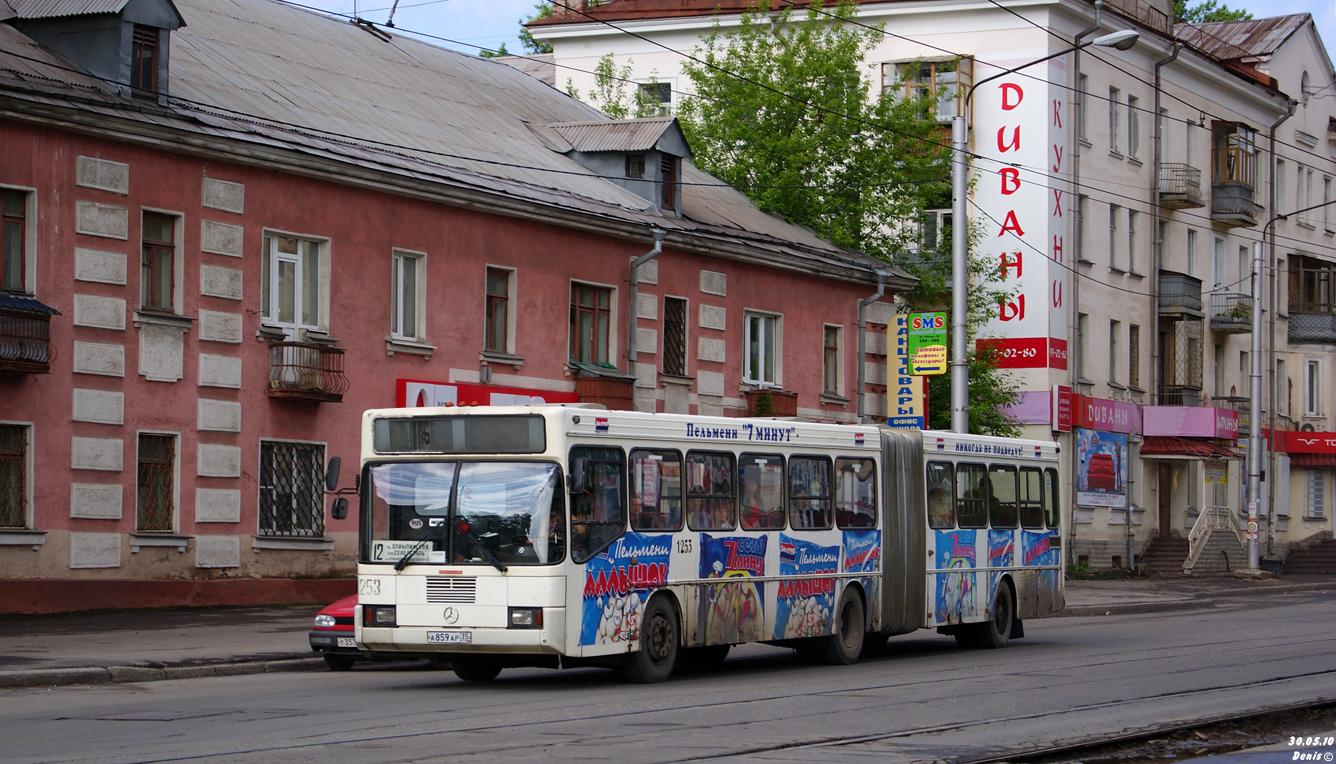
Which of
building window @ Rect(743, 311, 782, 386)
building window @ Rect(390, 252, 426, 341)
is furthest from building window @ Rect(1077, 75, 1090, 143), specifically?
building window @ Rect(390, 252, 426, 341)

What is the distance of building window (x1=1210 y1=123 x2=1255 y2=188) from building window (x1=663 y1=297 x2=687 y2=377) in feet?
89.7

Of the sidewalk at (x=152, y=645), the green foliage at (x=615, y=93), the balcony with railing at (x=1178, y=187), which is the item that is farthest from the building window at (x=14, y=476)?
the balcony with railing at (x=1178, y=187)

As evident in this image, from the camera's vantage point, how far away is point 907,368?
37281 millimetres

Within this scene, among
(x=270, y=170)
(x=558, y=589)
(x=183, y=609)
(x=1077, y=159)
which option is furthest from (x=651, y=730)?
(x=1077, y=159)

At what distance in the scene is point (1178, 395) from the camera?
51.7 metres

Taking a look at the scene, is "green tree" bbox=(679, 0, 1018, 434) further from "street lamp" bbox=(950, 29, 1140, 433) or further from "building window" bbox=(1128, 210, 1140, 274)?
"street lamp" bbox=(950, 29, 1140, 433)

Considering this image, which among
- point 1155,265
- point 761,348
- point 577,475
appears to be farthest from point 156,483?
point 1155,265

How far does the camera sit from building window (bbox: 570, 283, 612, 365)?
30.8 m

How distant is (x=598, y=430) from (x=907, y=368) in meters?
22.5

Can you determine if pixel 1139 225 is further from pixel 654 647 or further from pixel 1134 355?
pixel 654 647

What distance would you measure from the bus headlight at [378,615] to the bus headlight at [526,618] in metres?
1.16

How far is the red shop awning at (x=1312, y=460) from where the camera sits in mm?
58656

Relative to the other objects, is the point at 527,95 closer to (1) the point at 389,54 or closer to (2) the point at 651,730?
(1) the point at 389,54

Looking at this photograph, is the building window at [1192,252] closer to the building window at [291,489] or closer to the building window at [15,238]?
the building window at [291,489]
